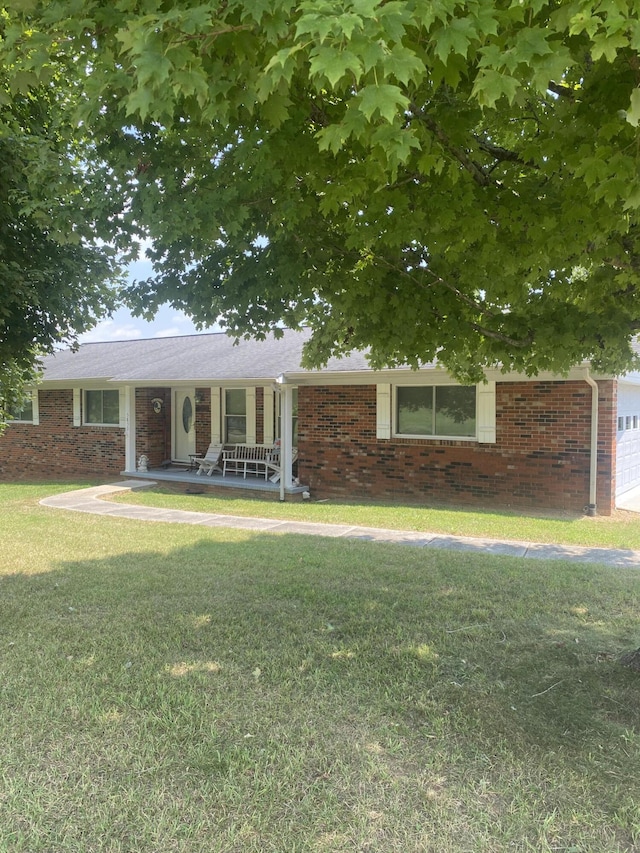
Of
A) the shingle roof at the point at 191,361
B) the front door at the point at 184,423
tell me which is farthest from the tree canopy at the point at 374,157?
the front door at the point at 184,423

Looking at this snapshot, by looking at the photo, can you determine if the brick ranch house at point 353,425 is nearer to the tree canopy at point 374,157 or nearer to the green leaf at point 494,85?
the tree canopy at point 374,157

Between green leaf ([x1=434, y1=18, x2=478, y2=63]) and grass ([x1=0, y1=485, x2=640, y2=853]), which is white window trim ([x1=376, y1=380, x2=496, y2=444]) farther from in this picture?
green leaf ([x1=434, y1=18, x2=478, y2=63])

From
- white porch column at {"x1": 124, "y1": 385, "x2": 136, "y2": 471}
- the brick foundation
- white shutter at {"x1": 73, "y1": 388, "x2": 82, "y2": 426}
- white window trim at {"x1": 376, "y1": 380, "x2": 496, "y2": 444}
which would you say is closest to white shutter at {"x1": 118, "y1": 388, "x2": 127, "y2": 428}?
white porch column at {"x1": 124, "y1": 385, "x2": 136, "y2": 471}

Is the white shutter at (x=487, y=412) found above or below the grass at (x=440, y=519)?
above

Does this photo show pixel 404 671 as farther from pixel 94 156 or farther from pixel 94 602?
pixel 94 156

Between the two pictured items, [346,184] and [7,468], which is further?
[7,468]

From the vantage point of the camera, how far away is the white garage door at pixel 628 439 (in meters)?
12.0

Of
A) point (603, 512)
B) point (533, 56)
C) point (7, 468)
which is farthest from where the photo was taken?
point (7, 468)

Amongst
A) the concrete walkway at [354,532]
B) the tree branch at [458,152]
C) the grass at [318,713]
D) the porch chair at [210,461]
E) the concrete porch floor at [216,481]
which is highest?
the tree branch at [458,152]

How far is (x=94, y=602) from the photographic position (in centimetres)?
559

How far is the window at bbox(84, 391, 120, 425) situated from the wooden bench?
392 cm

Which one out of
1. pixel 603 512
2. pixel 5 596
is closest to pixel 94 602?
pixel 5 596

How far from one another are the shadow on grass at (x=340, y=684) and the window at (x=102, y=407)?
37.2ft

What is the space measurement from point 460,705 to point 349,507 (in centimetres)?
800
